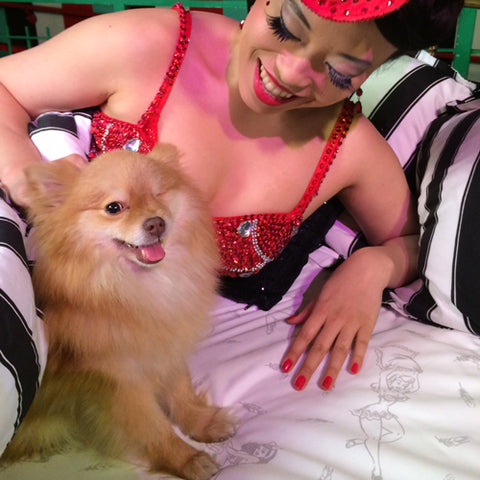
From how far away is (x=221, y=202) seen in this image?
3.43ft

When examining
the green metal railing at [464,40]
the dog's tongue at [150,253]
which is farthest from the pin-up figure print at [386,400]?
the green metal railing at [464,40]

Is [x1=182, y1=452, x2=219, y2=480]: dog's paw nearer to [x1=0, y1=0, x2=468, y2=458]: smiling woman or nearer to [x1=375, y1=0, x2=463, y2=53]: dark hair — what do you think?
[x1=0, y1=0, x2=468, y2=458]: smiling woman

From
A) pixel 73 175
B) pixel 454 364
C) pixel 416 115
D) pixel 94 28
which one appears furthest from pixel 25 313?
pixel 416 115

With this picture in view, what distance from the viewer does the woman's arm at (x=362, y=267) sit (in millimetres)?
1021

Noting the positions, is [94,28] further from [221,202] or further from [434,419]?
[434,419]

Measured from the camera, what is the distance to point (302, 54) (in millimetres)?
761

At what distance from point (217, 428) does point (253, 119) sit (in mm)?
677

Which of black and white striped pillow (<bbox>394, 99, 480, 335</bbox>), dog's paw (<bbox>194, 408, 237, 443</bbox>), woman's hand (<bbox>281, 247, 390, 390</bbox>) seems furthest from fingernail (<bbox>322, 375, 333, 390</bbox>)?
black and white striped pillow (<bbox>394, 99, 480, 335</bbox>)

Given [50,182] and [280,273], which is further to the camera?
[280,273]

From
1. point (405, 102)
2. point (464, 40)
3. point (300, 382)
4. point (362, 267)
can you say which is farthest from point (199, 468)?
point (464, 40)

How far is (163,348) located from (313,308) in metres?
0.44

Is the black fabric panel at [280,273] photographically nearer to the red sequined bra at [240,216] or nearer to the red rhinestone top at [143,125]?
the red sequined bra at [240,216]

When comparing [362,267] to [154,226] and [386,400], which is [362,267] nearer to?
[386,400]

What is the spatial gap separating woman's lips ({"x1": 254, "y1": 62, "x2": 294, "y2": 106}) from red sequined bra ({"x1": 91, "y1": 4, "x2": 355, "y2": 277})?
0.23 meters
